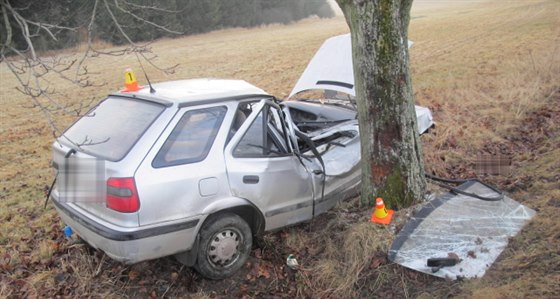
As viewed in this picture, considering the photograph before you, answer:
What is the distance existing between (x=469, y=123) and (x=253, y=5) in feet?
147

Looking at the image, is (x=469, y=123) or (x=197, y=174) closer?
(x=197, y=174)

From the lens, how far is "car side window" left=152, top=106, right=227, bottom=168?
372cm

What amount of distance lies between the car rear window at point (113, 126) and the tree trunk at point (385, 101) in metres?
1.89

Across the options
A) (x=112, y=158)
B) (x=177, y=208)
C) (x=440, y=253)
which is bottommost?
(x=440, y=253)

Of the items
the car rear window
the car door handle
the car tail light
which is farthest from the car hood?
the car tail light

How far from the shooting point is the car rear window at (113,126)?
12.3ft

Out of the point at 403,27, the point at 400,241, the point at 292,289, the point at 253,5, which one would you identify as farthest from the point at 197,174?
the point at 253,5

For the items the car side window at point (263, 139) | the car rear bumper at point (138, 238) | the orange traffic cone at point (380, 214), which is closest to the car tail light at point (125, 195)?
the car rear bumper at point (138, 238)

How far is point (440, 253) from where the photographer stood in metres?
3.99

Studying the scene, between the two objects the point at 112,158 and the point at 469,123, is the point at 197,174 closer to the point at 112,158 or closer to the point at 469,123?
the point at 112,158

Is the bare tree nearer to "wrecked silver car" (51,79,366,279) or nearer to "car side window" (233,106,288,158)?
"wrecked silver car" (51,79,366,279)

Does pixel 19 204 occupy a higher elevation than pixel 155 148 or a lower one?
lower

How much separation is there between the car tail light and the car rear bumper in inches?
6.2

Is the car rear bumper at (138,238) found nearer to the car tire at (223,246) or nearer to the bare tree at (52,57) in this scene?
the car tire at (223,246)
